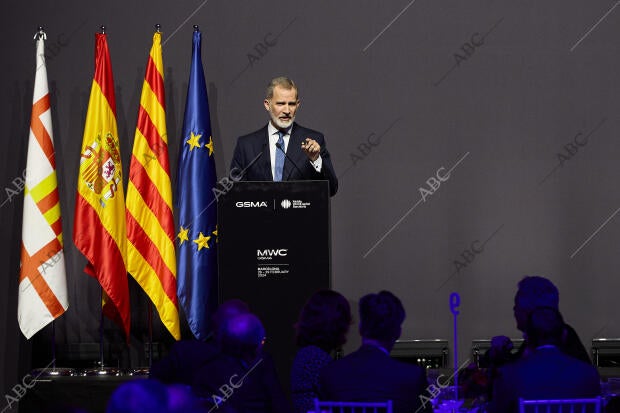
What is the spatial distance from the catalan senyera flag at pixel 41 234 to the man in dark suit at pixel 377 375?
3.34 meters

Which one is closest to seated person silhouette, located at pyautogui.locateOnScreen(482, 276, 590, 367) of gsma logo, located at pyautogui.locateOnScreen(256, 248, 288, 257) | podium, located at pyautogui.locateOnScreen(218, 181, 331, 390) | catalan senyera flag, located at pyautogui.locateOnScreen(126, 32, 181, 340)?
podium, located at pyautogui.locateOnScreen(218, 181, 331, 390)

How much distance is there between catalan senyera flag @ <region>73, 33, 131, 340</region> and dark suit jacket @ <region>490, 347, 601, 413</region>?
3.50 meters

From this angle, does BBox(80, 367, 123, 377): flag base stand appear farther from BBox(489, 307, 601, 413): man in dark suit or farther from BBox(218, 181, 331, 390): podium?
BBox(489, 307, 601, 413): man in dark suit

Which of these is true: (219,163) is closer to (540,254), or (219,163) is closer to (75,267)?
(75,267)

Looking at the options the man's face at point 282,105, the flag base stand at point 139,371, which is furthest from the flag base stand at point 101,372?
the man's face at point 282,105

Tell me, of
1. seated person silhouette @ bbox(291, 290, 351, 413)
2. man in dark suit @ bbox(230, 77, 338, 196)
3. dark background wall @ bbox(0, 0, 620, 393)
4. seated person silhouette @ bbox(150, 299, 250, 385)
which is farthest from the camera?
dark background wall @ bbox(0, 0, 620, 393)

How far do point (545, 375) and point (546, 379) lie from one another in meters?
0.01

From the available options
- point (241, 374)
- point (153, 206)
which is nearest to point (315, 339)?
point (241, 374)

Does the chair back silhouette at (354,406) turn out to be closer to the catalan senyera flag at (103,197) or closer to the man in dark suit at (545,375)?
the man in dark suit at (545,375)

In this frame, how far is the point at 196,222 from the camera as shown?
621 centimetres

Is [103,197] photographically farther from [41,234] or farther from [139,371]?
[139,371]

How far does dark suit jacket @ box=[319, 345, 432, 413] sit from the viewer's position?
10.7 feet

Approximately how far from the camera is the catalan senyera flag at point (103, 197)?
6.19 metres

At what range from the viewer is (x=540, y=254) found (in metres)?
6.82
